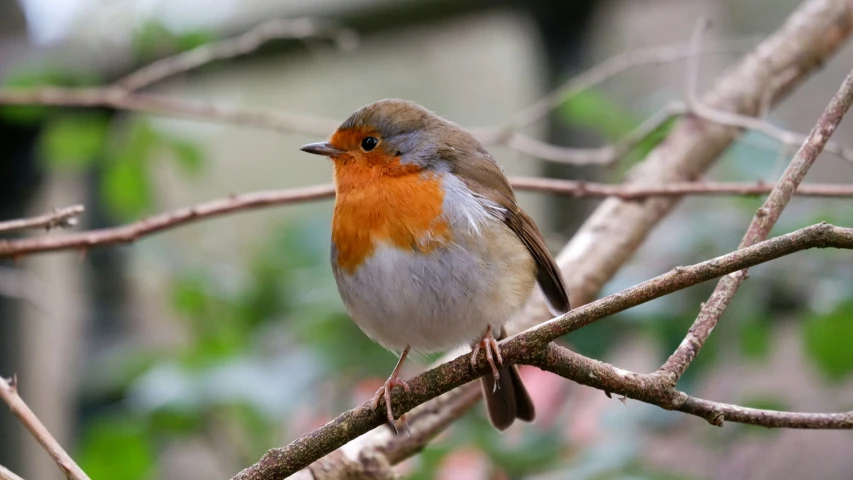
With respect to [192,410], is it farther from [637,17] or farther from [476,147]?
[637,17]

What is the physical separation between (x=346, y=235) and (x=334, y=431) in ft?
2.02

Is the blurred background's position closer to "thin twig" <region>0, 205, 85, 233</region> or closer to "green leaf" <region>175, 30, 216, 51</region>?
"green leaf" <region>175, 30, 216, 51</region>

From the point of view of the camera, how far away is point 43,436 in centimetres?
128

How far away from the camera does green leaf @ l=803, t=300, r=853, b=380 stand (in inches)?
87.0

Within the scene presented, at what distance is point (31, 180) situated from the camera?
156 inches

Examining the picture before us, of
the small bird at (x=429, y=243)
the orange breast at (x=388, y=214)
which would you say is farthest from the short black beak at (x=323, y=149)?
the orange breast at (x=388, y=214)

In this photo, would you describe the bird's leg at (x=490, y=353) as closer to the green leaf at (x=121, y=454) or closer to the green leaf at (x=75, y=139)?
the green leaf at (x=121, y=454)

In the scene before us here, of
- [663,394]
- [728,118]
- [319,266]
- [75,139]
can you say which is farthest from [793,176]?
[75,139]

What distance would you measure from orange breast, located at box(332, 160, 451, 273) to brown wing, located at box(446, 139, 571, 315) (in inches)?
3.7

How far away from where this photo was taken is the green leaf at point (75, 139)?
120 inches

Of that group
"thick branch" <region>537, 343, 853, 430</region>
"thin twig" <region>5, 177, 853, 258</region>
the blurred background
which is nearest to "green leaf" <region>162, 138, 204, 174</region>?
the blurred background

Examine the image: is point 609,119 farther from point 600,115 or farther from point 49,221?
point 49,221

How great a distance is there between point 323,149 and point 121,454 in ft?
3.95

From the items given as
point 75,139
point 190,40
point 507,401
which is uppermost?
point 190,40
